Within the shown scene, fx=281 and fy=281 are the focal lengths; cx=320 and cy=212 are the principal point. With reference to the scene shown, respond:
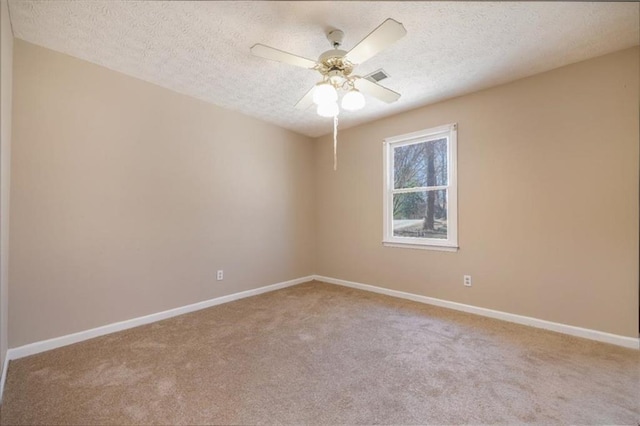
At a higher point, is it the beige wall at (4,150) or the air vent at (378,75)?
the air vent at (378,75)

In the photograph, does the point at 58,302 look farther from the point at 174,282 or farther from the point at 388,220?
the point at 388,220

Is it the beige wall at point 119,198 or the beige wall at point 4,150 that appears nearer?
the beige wall at point 4,150

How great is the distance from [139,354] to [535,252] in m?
3.71

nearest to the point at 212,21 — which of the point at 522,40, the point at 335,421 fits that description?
the point at 522,40

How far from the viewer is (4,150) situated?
1.90 meters

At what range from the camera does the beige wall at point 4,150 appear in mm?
1786

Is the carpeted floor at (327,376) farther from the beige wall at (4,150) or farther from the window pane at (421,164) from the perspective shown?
the window pane at (421,164)

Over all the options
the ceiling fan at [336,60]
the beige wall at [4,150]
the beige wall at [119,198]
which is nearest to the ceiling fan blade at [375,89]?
the ceiling fan at [336,60]

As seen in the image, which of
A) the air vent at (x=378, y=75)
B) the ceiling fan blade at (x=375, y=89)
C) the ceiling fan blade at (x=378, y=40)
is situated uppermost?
the air vent at (x=378, y=75)

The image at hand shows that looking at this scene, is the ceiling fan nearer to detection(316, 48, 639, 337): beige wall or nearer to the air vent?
the air vent

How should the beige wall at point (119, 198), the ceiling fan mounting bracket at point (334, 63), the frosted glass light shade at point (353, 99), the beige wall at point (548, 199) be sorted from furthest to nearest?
the beige wall at point (548, 199), the beige wall at point (119, 198), the frosted glass light shade at point (353, 99), the ceiling fan mounting bracket at point (334, 63)

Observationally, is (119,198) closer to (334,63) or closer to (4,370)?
(4,370)

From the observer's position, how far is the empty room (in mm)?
1828

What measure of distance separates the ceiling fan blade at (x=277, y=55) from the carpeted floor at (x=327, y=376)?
2230 millimetres
